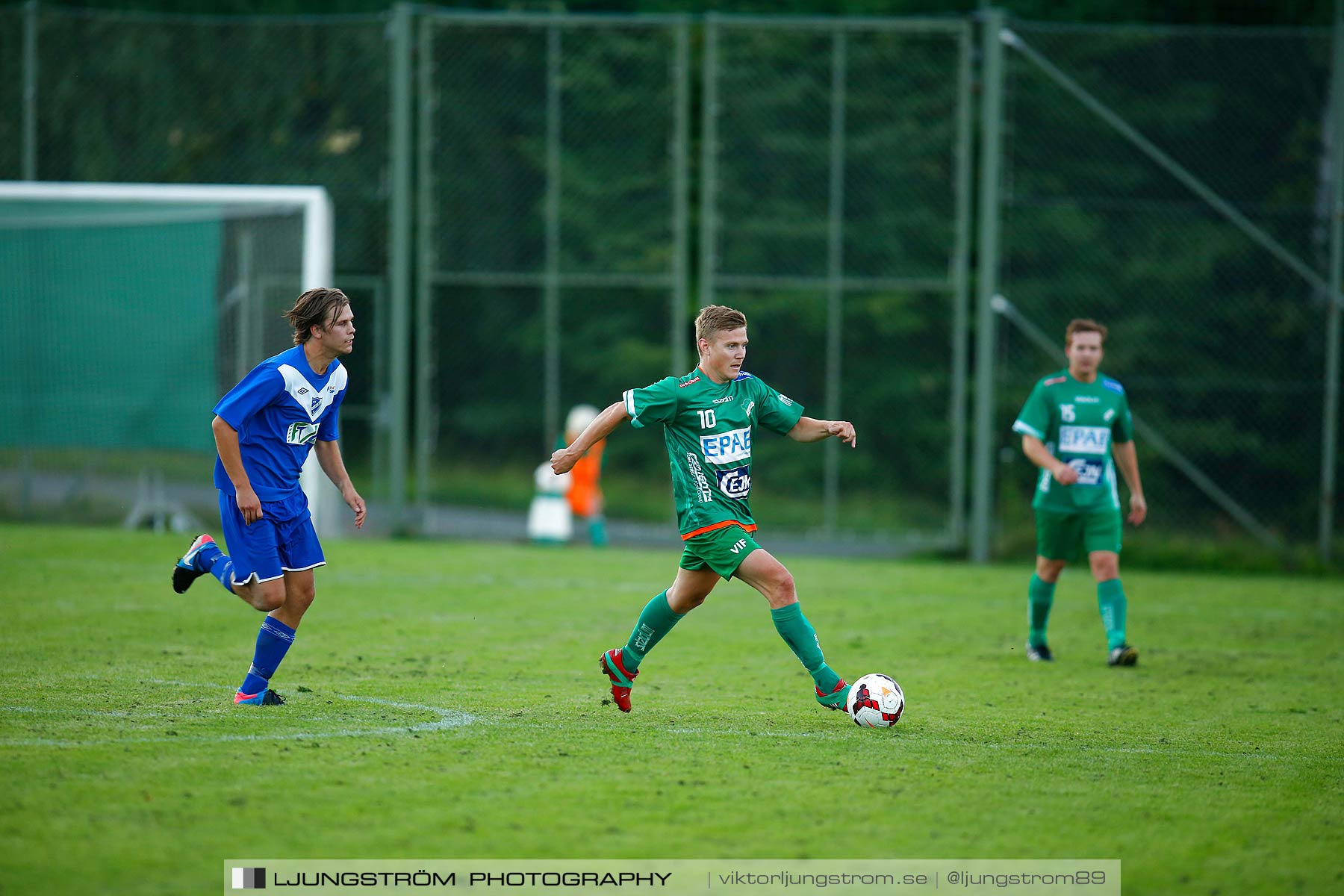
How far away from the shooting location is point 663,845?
4.23 metres

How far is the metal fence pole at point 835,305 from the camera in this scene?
14844 mm

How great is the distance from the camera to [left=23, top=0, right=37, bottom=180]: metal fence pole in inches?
620

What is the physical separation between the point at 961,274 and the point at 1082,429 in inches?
253

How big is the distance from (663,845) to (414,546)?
34.2 ft

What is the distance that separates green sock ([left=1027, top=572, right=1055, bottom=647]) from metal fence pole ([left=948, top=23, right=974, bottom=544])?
627 centimetres

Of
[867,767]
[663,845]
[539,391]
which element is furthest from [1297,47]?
[663,845]

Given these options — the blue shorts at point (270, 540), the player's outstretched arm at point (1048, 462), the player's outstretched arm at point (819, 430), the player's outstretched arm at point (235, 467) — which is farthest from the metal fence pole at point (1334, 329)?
the player's outstretched arm at point (235, 467)

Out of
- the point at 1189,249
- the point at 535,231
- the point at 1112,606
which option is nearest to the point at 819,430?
the point at 1112,606

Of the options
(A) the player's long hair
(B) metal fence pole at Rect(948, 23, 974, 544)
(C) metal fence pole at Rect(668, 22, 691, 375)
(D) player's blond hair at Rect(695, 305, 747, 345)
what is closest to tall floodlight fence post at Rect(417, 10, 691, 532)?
(C) metal fence pole at Rect(668, 22, 691, 375)

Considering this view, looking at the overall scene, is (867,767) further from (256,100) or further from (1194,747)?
(256,100)

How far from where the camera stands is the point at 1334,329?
13898 mm

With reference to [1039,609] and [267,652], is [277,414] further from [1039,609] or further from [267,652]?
[1039,609]

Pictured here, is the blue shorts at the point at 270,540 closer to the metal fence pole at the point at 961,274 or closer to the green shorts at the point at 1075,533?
the green shorts at the point at 1075,533

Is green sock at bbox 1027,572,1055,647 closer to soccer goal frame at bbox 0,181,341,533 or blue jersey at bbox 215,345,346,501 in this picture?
blue jersey at bbox 215,345,346,501
